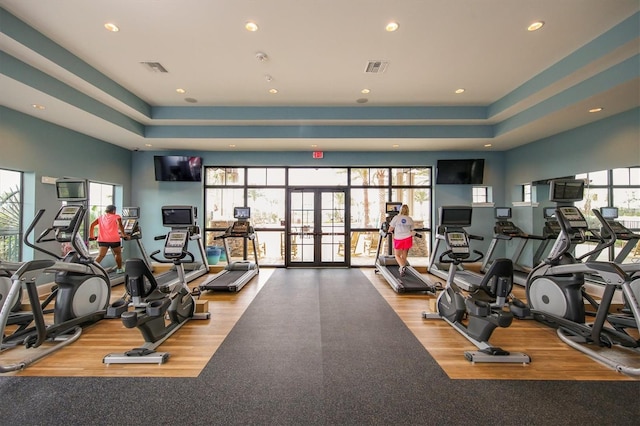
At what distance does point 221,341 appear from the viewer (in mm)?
3201

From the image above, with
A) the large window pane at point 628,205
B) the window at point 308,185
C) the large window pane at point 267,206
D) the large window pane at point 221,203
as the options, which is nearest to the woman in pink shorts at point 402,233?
the window at point 308,185

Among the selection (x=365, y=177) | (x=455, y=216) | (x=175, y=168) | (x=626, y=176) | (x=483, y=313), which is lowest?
(x=483, y=313)

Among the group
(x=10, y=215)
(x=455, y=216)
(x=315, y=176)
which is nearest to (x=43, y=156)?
(x=10, y=215)

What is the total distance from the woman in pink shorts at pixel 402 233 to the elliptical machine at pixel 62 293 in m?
5.10

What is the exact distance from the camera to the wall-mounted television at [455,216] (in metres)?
5.43

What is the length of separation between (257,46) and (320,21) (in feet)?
3.15

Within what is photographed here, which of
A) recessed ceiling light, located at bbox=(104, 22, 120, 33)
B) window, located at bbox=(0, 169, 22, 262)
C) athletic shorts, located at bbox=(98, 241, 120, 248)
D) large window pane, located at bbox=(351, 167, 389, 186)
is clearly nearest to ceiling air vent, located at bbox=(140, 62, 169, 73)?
Result: recessed ceiling light, located at bbox=(104, 22, 120, 33)

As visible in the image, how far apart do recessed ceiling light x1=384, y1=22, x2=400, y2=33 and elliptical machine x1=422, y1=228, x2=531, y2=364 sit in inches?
119

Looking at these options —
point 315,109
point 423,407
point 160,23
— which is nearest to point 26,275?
point 160,23

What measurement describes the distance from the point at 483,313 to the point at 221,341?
292 cm

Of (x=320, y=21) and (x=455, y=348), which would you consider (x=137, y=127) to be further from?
(x=455, y=348)

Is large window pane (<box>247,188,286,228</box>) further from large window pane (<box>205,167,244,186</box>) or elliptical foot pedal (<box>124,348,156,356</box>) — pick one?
elliptical foot pedal (<box>124,348,156,356</box>)

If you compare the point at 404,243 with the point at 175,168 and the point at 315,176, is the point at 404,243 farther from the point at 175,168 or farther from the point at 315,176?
the point at 175,168

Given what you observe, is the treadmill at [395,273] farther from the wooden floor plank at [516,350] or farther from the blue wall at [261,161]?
the blue wall at [261,161]
